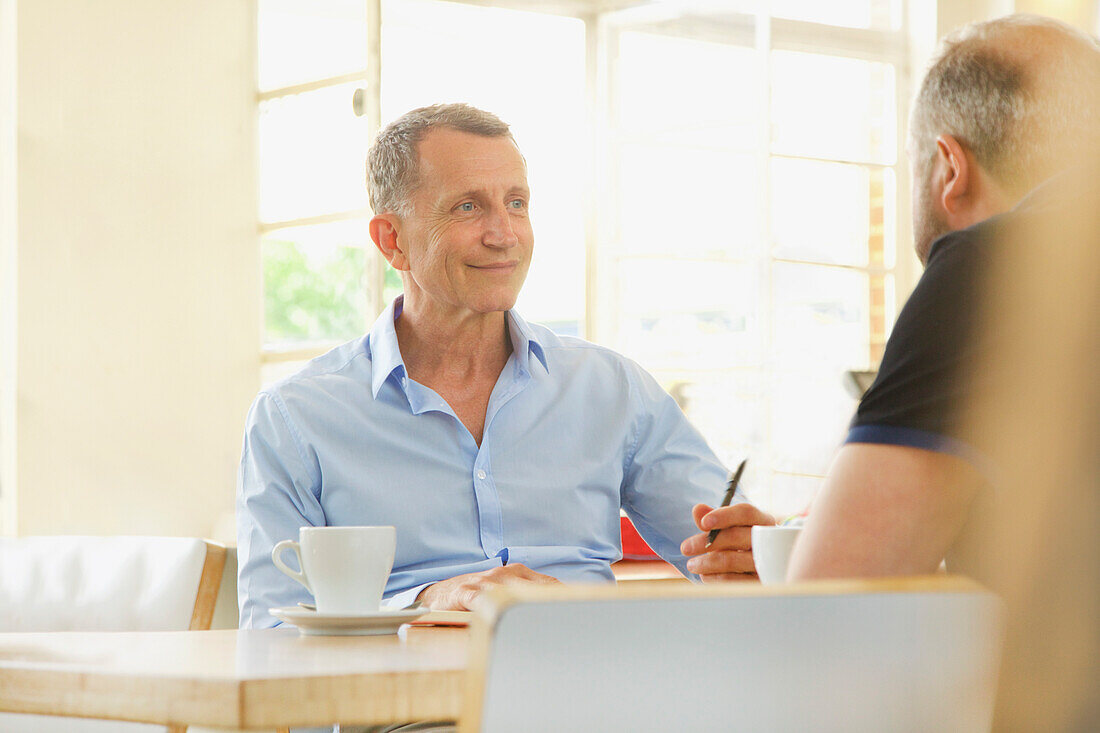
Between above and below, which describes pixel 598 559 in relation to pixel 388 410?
below

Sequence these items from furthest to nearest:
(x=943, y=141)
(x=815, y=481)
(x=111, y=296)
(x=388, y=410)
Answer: (x=815, y=481) < (x=111, y=296) < (x=388, y=410) < (x=943, y=141)

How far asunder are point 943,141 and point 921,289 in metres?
0.21

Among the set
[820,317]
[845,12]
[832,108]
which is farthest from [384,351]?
[845,12]

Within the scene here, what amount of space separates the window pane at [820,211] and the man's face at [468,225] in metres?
2.02

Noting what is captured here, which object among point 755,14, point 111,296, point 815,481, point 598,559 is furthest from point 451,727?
point 755,14

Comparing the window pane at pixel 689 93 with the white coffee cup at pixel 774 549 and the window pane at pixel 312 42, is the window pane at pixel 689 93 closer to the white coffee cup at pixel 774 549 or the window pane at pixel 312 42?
the window pane at pixel 312 42

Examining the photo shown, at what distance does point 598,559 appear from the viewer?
67.9 inches

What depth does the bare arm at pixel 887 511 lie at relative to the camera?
800mm

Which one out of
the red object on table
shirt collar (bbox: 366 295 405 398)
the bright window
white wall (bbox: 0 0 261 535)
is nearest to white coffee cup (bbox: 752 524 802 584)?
shirt collar (bbox: 366 295 405 398)

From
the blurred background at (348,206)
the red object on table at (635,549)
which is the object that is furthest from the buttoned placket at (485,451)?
the blurred background at (348,206)

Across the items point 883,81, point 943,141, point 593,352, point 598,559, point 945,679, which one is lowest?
point 598,559

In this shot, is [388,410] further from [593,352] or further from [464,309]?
[593,352]

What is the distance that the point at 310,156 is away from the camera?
346cm

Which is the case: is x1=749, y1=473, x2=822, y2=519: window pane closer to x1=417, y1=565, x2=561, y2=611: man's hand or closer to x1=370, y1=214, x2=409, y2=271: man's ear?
x1=370, y1=214, x2=409, y2=271: man's ear
